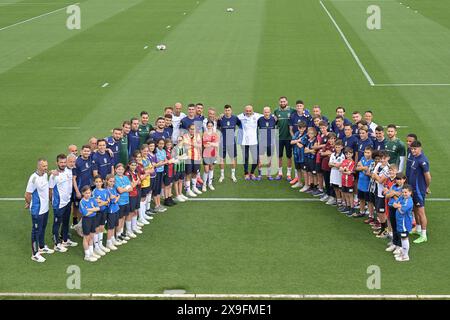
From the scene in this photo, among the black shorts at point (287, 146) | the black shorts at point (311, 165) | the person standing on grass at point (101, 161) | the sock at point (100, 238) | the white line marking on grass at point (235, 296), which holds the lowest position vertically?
the white line marking on grass at point (235, 296)

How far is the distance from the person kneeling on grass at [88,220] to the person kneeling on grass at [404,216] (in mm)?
5952

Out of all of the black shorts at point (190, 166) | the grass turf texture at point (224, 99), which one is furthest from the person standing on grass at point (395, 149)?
the black shorts at point (190, 166)

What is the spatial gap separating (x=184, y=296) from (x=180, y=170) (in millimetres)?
5714

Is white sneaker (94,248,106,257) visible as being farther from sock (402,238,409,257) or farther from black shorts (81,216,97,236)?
sock (402,238,409,257)

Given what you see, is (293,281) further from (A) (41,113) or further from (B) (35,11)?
(B) (35,11)

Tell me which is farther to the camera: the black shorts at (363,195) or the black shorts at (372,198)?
the black shorts at (363,195)

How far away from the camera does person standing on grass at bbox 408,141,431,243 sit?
14.7 meters

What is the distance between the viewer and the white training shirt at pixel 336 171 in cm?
1644

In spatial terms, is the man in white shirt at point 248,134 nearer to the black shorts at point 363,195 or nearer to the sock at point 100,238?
the black shorts at point 363,195

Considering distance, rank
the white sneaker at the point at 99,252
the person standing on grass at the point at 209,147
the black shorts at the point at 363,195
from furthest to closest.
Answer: the person standing on grass at the point at 209,147 < the black shorts at the point at 363,195 < the white sneaker at the point at 99,252

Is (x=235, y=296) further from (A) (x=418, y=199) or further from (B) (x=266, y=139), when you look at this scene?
(B) (x=266, y=139)

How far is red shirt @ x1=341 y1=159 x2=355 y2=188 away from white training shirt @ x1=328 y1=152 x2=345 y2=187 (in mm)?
204

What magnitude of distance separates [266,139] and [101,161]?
18.0 ft

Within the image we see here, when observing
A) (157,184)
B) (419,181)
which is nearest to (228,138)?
(157,184)
